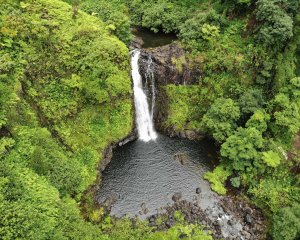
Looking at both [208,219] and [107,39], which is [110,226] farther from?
[107,39]

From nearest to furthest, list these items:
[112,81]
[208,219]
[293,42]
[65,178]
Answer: [65,178]
[208,219]
[112,81]
[293,42]

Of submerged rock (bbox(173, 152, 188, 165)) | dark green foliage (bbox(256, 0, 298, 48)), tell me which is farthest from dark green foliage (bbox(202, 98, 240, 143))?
dark green foliage (bbox(256, 0, 298, 48))

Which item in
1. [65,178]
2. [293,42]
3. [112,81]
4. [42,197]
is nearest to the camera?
[42,197]

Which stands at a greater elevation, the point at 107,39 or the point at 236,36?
the point at 107,39

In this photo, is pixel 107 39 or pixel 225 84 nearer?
pixel 107 39

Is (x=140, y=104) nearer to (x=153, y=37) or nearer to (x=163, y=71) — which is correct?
(x=163, y=71)

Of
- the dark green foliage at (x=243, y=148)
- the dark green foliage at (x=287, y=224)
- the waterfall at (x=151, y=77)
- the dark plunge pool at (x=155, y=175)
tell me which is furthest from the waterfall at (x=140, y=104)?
the dark green foliage at (x=287, y=224)

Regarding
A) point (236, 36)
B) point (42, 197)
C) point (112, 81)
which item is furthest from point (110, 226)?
point (236, 36)

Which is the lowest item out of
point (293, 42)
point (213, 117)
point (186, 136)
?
point (186, 136)
